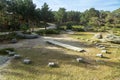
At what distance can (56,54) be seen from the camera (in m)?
10.9

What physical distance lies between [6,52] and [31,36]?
289 inches

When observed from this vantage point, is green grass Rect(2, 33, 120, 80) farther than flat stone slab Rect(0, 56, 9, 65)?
No

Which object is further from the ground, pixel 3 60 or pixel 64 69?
pixel 3 60

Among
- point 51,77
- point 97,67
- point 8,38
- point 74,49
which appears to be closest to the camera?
point 51,77

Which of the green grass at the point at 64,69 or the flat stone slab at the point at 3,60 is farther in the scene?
the flat stone slab at the point at 3,60

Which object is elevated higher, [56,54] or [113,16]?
[113,16]

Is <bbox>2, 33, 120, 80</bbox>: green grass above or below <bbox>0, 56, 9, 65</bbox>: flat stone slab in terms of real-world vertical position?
below

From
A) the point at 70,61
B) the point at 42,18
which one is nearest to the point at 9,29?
the point at 42,18

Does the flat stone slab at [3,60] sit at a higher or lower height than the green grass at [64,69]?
higher

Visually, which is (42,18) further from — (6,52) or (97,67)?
(97,67)

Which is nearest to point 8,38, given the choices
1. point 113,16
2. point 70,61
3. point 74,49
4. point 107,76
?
point 74,49

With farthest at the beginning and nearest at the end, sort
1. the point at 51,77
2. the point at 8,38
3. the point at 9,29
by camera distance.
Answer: the point at 9,29, the point at 8,38, the point at 51,77

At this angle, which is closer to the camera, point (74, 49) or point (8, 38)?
point (74, 49)

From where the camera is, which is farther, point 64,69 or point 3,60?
point 3,60
